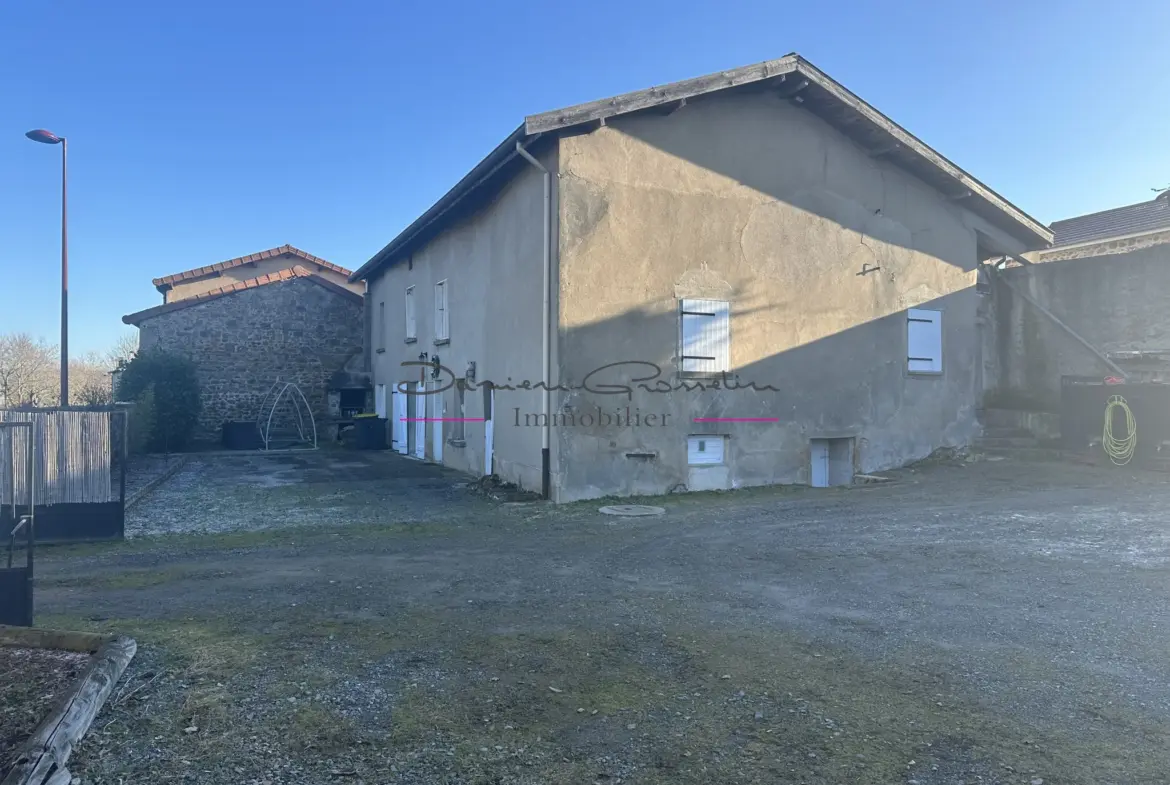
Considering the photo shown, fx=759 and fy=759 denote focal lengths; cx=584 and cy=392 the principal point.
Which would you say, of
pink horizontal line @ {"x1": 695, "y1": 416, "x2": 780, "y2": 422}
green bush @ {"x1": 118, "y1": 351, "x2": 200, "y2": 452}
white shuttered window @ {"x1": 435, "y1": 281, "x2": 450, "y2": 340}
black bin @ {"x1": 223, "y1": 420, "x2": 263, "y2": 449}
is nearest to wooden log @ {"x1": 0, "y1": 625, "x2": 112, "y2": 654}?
pink horizontal line @ {"x1": 695, "y1": 416, "x2": 780, "y2": 422}

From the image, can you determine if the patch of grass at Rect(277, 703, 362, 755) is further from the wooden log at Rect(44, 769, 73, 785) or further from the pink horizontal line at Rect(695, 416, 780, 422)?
the pink horizontal line at Rect(695, 416, 780, 422)

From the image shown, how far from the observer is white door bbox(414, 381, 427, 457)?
17.4 m

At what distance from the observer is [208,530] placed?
29.1 ft

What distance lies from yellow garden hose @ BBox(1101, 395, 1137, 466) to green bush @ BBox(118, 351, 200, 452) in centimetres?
1953

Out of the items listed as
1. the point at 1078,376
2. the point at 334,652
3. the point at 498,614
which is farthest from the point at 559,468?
the point at 1078,376

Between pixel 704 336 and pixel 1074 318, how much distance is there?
8.53 meters

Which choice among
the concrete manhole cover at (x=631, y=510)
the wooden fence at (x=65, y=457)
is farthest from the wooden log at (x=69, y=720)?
the concrete manhole cover at (x=631, y=510)

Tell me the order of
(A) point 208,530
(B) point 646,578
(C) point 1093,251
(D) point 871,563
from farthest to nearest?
(C) point 1093,251
(A) point 208,530
(D) point 871,563
(B) point 646,578

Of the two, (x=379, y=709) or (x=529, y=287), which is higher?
(x=529, y=287)

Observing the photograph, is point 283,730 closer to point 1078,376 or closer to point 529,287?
point 529,287

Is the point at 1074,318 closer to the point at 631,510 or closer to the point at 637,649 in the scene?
the point at 631,510

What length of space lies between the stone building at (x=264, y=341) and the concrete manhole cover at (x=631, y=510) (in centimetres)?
1456

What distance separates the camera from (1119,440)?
40.9 ft

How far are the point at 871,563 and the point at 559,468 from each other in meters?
4.65
